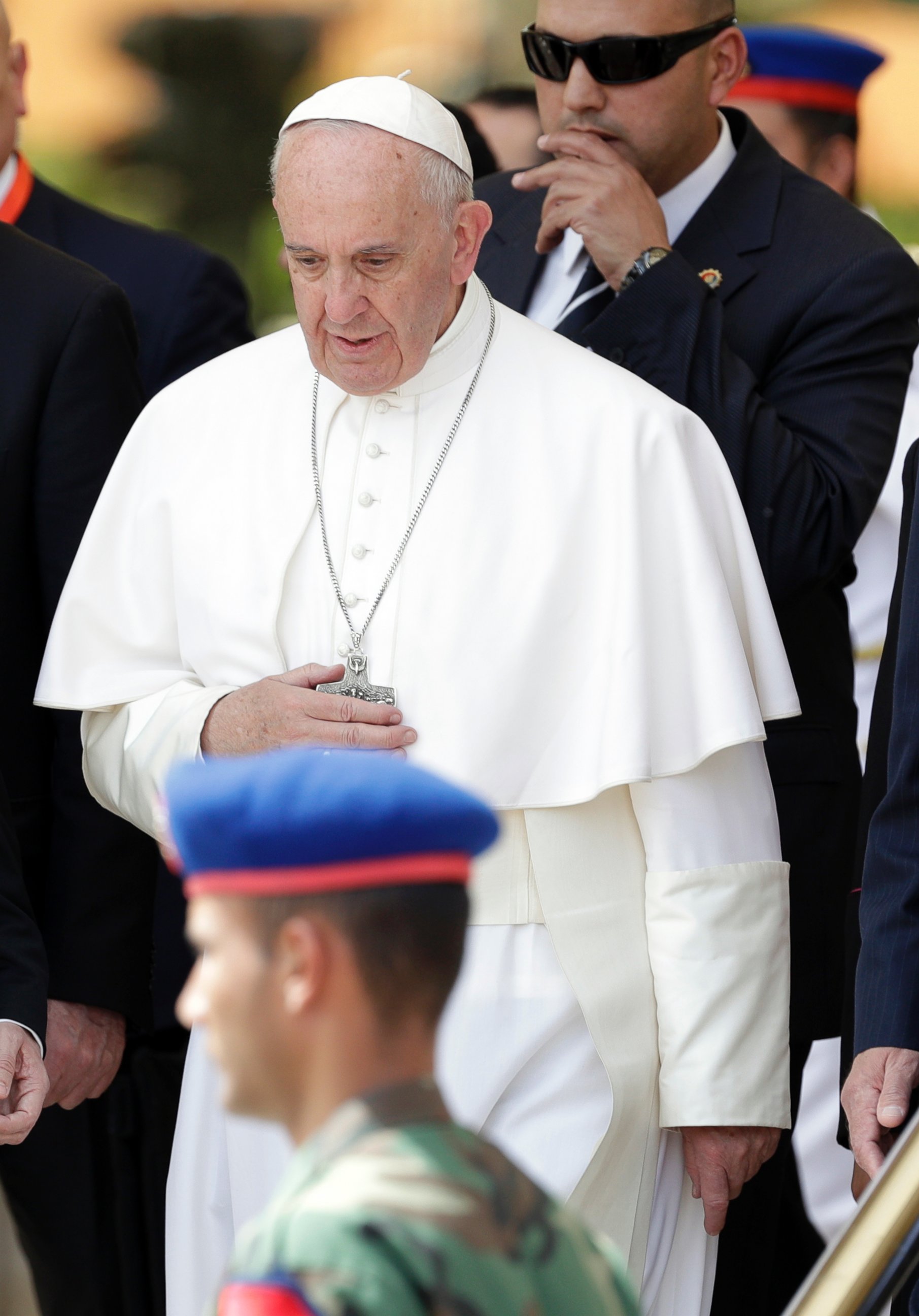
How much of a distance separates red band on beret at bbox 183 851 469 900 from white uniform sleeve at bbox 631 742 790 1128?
5.10ft

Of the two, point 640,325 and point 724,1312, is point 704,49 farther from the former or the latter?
point 724,1312

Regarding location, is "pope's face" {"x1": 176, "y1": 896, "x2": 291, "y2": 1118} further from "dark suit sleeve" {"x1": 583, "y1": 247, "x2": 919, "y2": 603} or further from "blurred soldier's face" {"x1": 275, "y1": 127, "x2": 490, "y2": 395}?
"dark suit sleeve" {"x1": 583, "y1": 247, "x2": 919, "y2": 603}

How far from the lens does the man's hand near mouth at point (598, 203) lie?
3248mm

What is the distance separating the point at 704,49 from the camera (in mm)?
3383

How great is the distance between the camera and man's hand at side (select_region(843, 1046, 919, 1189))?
8.15 feet

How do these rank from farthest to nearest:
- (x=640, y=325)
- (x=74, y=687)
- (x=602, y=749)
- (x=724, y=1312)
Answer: (x=724, y=1312), (x=640, y=325), (x=74, y=687), (x=602, y=749)

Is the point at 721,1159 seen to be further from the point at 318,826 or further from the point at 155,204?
the point at 155,204

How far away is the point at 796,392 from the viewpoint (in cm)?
331

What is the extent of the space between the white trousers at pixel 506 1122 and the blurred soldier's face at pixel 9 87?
189 centimetres

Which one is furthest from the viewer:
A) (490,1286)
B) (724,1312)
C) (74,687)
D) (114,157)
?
(114,157)

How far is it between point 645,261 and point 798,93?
229cm

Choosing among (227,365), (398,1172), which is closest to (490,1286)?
(398,1172)

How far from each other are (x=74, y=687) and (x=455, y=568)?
0.57 m

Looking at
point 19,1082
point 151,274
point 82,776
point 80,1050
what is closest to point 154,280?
point 151,274
